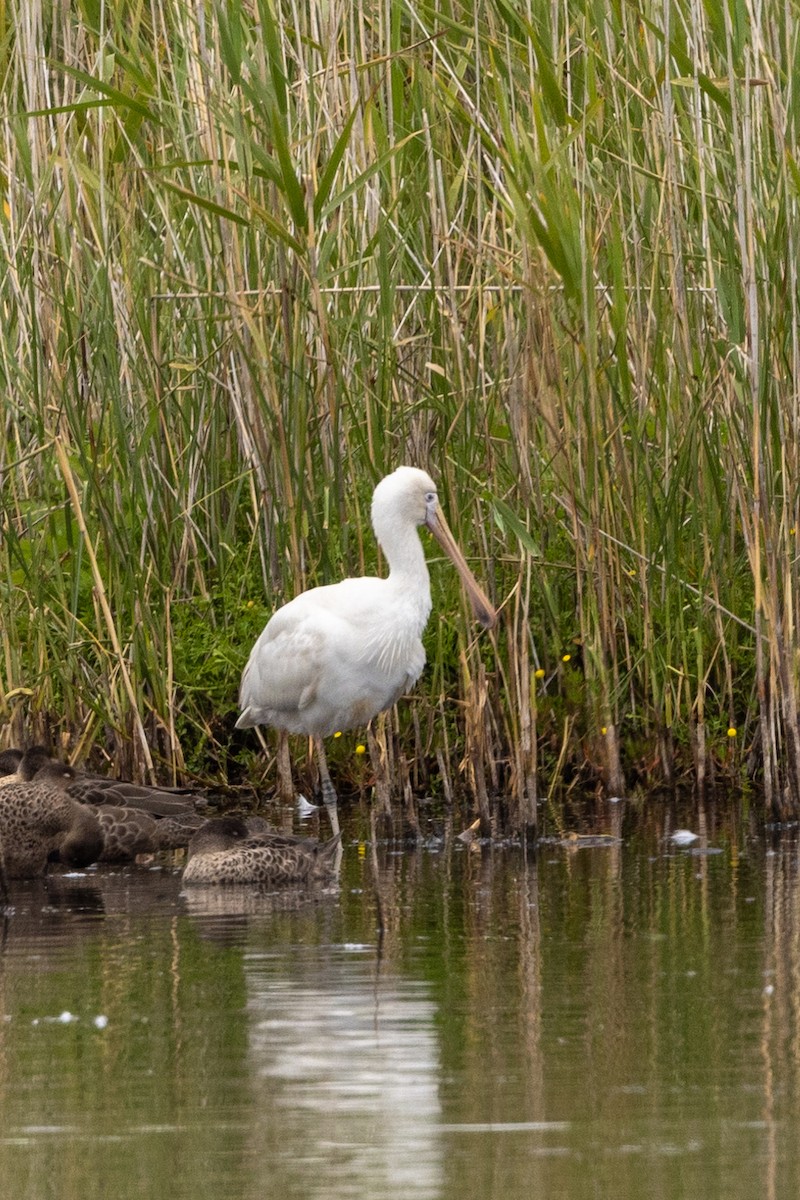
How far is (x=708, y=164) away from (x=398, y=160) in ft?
4.48

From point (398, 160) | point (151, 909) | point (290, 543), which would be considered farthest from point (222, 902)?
point (398, 160)

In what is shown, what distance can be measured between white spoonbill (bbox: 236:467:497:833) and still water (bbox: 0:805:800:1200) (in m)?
0.73

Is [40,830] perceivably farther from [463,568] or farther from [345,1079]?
[345,1079]

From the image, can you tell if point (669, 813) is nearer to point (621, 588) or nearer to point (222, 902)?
point (621, 588)

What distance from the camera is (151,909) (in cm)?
729

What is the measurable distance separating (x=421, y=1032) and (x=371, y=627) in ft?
10.1

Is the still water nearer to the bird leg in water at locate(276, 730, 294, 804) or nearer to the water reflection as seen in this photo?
the water reflection

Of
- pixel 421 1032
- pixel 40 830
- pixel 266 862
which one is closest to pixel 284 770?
pixel 40 830

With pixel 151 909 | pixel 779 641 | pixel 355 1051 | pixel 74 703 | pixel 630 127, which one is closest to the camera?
pixel 355 1051

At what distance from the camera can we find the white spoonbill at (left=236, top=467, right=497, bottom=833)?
8195 mm

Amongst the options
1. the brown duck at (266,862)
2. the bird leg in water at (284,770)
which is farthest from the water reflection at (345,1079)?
the bird leg in water at (284,770)

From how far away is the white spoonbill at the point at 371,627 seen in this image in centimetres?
820

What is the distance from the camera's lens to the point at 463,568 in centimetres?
834

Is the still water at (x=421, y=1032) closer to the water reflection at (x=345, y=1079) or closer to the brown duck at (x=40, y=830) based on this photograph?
the water reflection at (x=345, y=1079)
